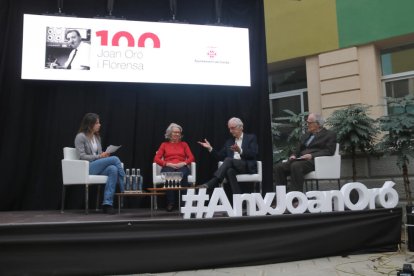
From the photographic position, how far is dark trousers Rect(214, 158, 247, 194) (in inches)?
160

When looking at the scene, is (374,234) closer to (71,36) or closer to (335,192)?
(335,192)

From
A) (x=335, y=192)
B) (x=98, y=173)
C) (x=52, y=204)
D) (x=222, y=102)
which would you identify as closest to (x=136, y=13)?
(x=222, y=102)

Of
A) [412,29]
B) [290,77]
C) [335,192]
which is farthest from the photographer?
[290,77]

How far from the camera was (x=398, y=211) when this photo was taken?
3395 mm

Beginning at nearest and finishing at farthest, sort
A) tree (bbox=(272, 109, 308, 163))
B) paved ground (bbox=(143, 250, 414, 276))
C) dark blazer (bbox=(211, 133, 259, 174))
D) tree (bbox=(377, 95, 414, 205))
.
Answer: paved ground (bbox=(143, 250, 414, 276)), tree (bbox=(377, 95, 414, 205)), dark blazer (bbox=(211, 133, 259, 174)), tree (bbox=(272, 109, 308, 163))

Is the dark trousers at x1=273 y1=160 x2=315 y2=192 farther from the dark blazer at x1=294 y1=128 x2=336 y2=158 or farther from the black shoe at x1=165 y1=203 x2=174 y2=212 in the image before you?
the black shoe at x1=165 y1=203 x2=174 y2=212

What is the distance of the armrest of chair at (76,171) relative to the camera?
395 cm

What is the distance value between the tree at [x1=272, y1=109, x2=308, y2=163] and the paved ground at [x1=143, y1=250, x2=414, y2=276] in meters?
2.39

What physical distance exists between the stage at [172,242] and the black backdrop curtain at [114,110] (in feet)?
6.23

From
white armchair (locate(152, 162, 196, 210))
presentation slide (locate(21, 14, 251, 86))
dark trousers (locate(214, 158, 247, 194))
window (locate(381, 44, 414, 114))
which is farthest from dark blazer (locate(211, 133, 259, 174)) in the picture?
window (locate(381, 44, 414, 114))

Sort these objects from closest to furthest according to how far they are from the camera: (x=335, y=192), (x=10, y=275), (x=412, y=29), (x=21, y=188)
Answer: (x=10, y=275) < (x=335, y=192) < (x=21, y=188) < (x=412, y=29)

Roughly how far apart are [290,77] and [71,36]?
3335mm

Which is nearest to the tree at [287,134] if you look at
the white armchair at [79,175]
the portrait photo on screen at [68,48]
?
the white armchair at [79,175]

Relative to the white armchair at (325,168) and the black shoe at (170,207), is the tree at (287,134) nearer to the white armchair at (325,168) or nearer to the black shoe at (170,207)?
the white armchair at (325,168)
